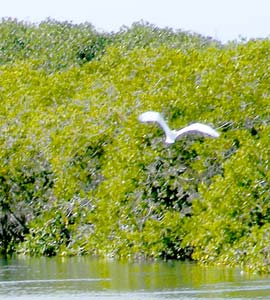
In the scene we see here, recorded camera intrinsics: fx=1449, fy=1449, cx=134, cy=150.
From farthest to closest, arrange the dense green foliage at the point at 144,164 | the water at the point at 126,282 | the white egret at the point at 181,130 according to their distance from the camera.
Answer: the dense green foliage at the point at 144,164, the water at the point at 126,282, the white egret at the point at 181,130

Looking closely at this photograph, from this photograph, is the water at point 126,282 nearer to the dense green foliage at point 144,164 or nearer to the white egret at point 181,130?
the dense green foliage at point 144,164

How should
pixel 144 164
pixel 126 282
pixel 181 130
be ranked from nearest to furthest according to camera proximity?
pixel 181 130
pixel 126 282
pixel 144 164

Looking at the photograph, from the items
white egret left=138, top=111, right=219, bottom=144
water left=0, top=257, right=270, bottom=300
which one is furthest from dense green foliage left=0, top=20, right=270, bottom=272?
white egret left=138, top=111, right=219, bottom=144

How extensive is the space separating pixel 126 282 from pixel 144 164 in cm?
416

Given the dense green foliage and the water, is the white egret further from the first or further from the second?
the dense green foliage

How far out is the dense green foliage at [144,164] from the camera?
24.1 meters

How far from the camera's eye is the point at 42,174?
2955 cm

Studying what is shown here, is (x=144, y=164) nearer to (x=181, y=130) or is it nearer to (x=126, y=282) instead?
(x=126, y=282)

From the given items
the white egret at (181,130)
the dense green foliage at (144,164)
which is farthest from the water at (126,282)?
the white egret at (181,130)

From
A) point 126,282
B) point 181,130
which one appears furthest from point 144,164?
point 181,130

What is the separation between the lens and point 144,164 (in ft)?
86.2

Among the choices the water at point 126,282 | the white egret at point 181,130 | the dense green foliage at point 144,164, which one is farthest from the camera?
the dense green foliage at point 144,164

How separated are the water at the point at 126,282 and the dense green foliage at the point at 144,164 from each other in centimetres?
59

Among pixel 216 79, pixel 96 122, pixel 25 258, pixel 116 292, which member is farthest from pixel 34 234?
pixel 116 292
